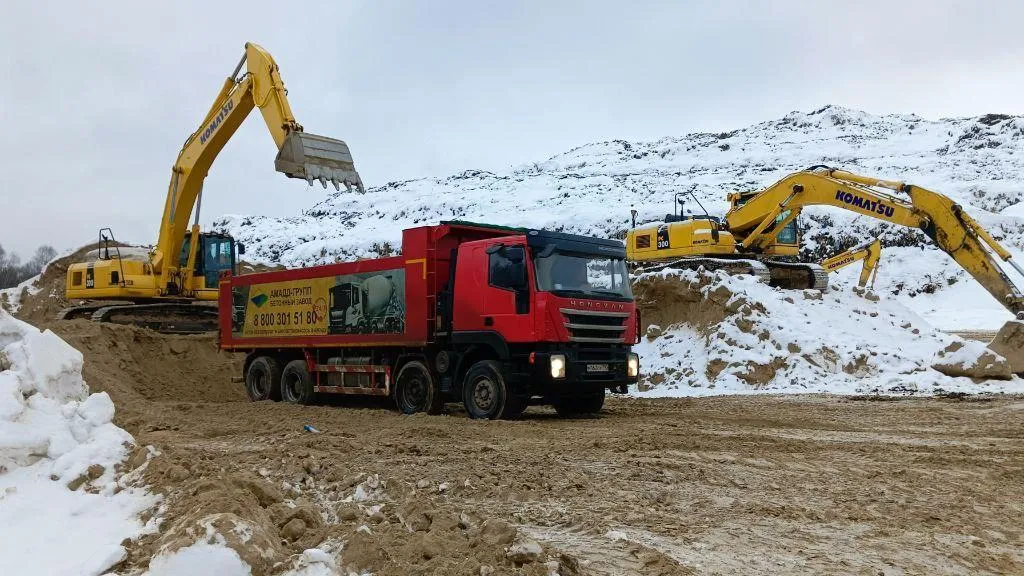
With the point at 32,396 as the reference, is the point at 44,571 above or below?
below

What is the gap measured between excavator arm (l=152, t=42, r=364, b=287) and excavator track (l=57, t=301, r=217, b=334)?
0.70 meters

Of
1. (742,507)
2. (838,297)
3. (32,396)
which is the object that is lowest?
(742,507)

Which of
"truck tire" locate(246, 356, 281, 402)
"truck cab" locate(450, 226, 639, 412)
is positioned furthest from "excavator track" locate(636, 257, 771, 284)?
"truck tire" locate(246, 356, 281, 402)

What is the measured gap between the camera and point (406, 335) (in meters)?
13.1

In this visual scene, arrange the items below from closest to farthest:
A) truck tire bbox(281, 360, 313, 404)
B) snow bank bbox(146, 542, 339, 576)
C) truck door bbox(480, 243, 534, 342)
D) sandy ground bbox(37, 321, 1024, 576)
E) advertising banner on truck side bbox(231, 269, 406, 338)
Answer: snow bank bbox(146, 542, 339, 576), sandy ground bbox(37, 321, 1024, 576), truck door bbox(480, 243, 534, 342), advertising banner on truck side bbox(231, 269, 406, 338), truck tire bbox(281, 360, 313, 404)

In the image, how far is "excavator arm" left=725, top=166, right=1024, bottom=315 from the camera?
17.3 m

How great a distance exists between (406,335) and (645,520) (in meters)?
7.78

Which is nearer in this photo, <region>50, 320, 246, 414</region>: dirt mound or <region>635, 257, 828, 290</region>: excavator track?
<region>50, 320, 246, 414</region>: dirt mound

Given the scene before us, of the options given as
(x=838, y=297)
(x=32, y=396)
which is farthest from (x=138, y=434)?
(x=838, y=297)

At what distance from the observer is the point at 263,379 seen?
54.4 ft

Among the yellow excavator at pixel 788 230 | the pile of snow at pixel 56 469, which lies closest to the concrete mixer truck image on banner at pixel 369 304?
the pile of snow at pixel 56 469

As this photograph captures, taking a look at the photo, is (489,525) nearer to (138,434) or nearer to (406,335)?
(138,434)

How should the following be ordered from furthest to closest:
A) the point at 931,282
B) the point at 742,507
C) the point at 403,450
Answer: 1. the point at 931,282
2. the point at 403,450
3. the point at 742,507

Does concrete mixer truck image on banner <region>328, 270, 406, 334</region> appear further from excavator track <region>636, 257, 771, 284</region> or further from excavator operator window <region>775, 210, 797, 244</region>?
excavator operator window <region>775, 210, 797, 244</region>
